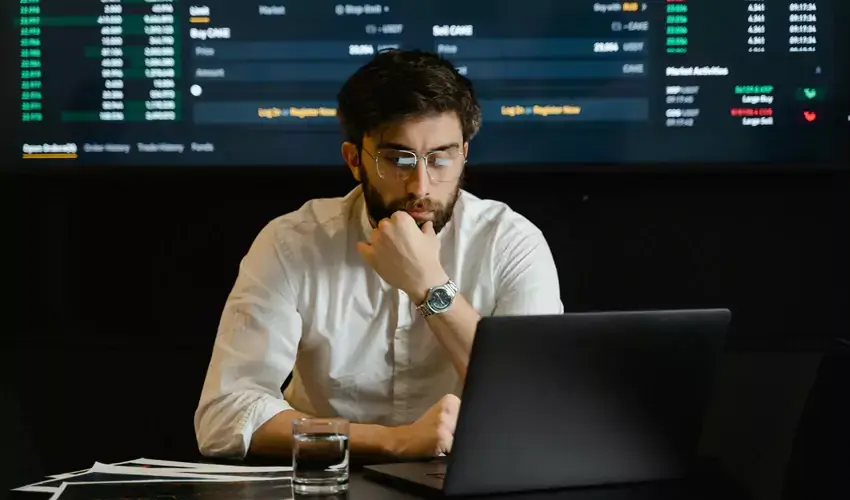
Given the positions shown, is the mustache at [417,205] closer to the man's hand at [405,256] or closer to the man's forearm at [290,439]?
the man's hand at [405,256]

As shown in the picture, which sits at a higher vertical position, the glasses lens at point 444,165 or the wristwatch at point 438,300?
the glasses lens at point 444,165

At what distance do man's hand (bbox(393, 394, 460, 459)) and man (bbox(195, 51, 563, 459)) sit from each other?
1.00 ft

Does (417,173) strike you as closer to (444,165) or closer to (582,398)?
(444,165)

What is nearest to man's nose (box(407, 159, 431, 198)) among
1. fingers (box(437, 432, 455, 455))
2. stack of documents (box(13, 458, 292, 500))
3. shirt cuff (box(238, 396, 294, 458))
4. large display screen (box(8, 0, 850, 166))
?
shirt cuff (box(238, 396, 294, 458))

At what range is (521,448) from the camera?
130 cm

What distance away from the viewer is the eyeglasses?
1985mm

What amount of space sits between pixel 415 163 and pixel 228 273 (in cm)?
108

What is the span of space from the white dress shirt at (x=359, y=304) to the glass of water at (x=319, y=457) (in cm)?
63

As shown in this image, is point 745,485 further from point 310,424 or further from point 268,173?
point 268,173

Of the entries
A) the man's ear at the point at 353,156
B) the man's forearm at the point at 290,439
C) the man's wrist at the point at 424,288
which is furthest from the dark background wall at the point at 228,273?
the man's forearm at the point at 290,439

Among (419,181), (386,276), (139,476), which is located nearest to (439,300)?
(386,276)

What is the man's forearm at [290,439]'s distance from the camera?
1641mm

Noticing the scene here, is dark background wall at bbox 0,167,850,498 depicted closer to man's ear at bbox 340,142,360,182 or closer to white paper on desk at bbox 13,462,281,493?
man's ear at bbox 340,142,360,182

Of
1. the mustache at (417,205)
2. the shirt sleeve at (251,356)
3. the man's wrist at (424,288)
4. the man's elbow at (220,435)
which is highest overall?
the mustache at (417,205)
